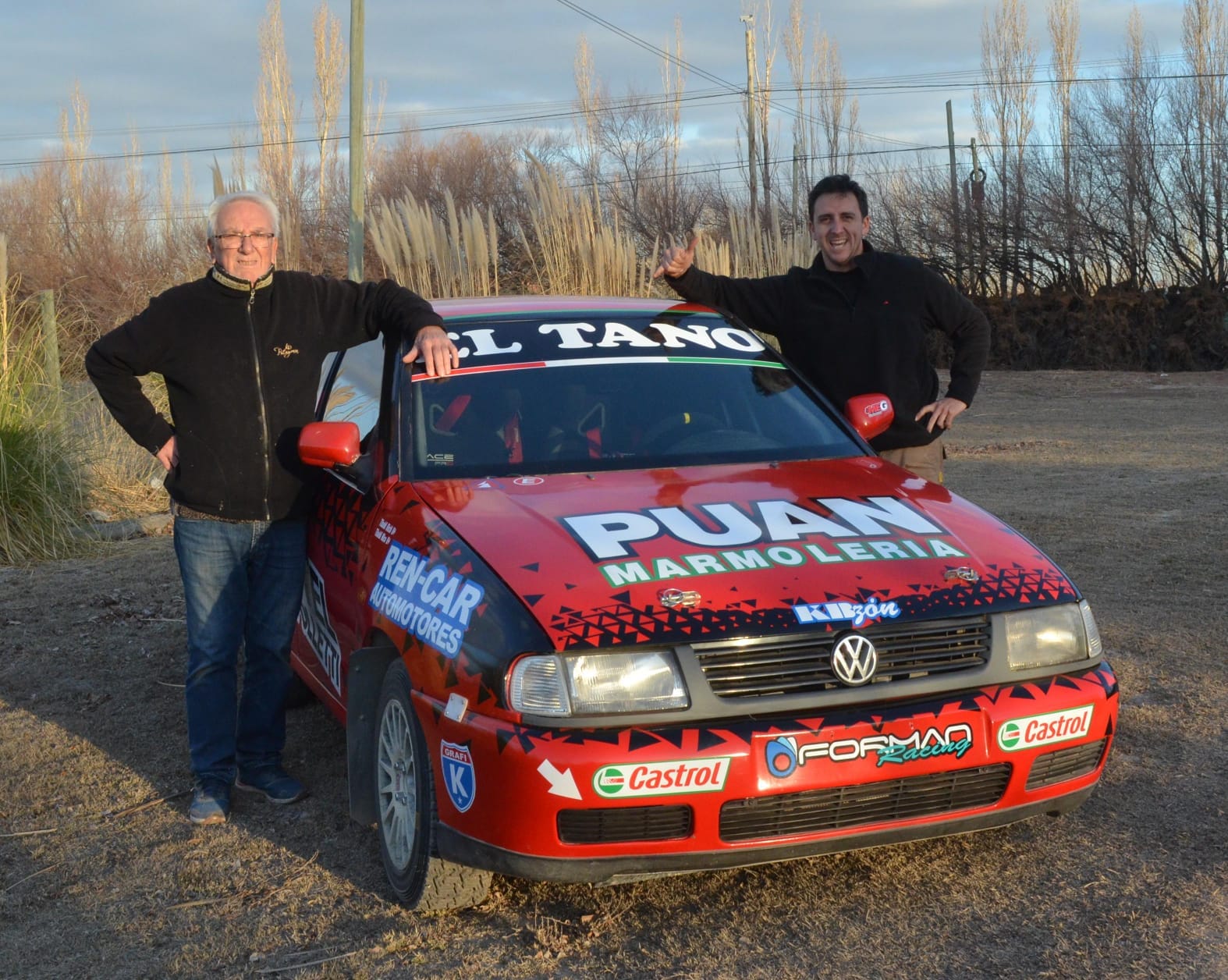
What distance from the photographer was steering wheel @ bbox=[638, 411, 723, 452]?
13.2ft

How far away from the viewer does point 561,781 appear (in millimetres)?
2777

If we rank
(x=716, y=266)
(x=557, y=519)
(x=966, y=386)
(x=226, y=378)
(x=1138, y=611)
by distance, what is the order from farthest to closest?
(x=716, y=266)
(x=1138, y=611)
(x=966, y=386)
(x=226, y=378)
(x=557, y=519)

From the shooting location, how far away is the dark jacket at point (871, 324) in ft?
16.1

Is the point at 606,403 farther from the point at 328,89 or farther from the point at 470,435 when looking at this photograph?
the point at 328,89

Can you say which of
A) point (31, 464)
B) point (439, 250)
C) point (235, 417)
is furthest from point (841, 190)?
point (31, 464)

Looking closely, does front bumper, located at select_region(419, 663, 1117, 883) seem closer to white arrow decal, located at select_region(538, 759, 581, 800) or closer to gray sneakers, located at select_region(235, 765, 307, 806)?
white arrow decal, located at select_region(538, 759, 581, 800)

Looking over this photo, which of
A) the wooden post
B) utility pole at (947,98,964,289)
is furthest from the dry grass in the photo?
utility pole at (947,98,964,289)

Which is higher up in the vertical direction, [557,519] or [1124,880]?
[557,519]

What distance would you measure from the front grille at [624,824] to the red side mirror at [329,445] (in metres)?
1.40

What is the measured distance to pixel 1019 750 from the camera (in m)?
3.04

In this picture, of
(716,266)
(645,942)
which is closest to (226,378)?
(645,942)

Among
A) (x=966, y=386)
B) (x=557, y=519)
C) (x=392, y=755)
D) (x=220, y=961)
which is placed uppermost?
(x=966, y=386)

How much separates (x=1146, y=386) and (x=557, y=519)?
66.6 feet

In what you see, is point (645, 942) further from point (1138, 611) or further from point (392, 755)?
point (1138, 611)
